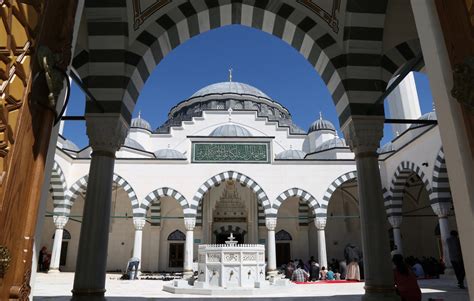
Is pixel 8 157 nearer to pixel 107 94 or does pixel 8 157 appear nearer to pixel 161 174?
pixel 107 94

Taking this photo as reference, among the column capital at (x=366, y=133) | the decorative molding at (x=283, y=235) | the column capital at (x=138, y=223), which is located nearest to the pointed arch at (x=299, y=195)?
the decorative molding at (x=283, y=235)

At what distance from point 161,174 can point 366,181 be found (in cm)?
852

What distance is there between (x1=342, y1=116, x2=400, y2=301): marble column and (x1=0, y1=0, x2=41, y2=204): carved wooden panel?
2980 mm

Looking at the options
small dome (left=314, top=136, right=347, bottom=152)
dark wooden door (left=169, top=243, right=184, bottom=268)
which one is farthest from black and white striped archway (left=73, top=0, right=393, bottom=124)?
small dome (left=314, top=136, right=347, bottom=152)

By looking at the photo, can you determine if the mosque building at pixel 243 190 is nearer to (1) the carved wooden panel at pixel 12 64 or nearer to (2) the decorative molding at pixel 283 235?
(2) the decorative molding at pixel 283 235

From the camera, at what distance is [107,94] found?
3.50m

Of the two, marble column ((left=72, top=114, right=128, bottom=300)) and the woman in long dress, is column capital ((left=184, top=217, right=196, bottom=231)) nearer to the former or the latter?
the woman in long dress

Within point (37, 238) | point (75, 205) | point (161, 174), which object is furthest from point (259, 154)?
point (37, 238)

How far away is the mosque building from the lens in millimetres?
10742

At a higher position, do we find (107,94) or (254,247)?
(107,94)

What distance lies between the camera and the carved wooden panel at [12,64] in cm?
100

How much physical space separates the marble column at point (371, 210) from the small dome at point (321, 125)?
13.1 m

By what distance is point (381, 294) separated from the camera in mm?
3105

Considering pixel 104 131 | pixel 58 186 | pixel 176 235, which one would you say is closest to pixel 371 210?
pixel 104 131
